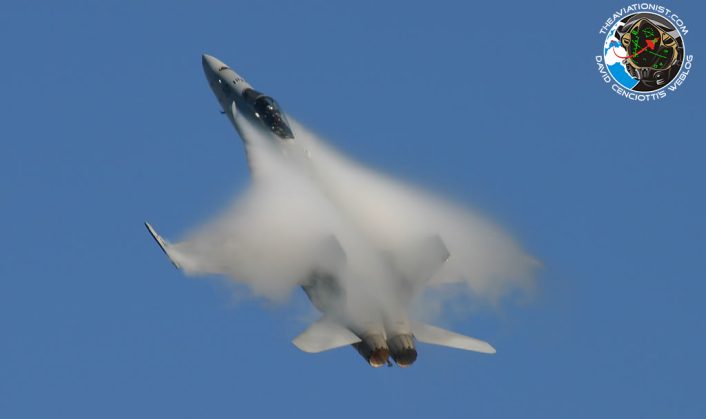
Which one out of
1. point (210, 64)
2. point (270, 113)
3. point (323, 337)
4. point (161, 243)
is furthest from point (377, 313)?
point (210, 64)

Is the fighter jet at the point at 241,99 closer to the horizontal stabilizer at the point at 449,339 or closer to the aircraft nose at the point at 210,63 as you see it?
the aircraft nose at the point at 210,63

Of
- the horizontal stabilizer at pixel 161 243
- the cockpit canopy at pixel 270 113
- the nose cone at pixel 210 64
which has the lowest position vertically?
the horizontal stabilizer at pixel 161 243

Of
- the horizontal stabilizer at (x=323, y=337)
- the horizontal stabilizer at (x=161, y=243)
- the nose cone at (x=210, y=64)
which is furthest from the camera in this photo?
the nose cone at (x=210, y=64)

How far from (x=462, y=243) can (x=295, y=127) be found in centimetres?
805

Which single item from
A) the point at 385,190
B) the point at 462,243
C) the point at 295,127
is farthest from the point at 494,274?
the point at 295,127

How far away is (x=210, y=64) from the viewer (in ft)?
208

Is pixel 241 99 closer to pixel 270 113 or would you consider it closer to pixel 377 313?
pixel 270 113

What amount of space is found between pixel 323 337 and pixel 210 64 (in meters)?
19.1

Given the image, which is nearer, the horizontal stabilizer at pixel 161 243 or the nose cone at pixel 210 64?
the horizontal stabilizer at pixel 161 243

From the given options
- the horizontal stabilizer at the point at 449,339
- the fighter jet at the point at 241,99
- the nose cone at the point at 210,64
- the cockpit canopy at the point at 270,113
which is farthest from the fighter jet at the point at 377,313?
the nose cone at the point at 210,64

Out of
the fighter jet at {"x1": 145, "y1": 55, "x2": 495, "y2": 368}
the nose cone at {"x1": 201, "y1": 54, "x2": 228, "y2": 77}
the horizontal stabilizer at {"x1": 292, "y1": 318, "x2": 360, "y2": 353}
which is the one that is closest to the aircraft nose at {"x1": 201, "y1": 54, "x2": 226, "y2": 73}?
the nose cone at {"x1": 201, "y1": 54, "x2": 228, "y2": 77}

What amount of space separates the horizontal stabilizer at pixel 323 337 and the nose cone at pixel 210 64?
17595 mm

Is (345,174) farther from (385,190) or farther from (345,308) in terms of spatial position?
(345,308)

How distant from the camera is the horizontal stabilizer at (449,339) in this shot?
4756 centimetres
